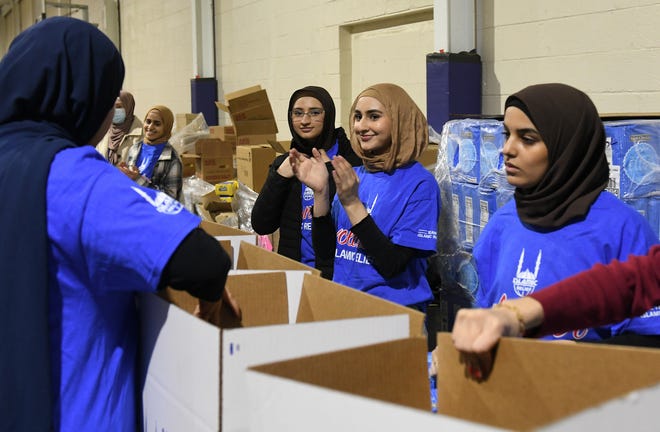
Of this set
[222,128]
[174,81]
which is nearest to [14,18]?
[174,81]

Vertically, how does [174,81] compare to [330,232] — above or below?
above

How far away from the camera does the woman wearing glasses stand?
9.84 feet

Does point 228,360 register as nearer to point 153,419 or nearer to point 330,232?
point 153,419

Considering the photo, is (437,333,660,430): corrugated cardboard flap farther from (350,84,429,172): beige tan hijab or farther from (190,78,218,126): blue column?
(190,78,218,126): blue column

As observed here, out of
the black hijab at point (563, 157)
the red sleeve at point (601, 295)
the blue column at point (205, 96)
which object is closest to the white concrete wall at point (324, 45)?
the blue column at point (205, 96)

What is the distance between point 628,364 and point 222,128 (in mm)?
6656

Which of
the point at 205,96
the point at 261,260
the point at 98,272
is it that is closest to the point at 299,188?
the point at 261,260

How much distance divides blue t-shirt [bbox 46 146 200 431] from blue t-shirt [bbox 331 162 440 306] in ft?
3.97

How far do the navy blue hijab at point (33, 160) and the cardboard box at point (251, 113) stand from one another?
478cm

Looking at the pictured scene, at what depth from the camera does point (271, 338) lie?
979 millimetres

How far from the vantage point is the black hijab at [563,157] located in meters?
1.78

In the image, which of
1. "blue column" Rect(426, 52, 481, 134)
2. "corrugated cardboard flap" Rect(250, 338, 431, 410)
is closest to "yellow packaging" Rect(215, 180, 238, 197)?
"blue column" Rect(426, 52, 481, 134)

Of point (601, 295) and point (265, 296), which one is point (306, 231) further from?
point (601, 295)

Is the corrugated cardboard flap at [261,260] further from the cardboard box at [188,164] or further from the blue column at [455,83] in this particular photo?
the cardboard box at [188,164]
